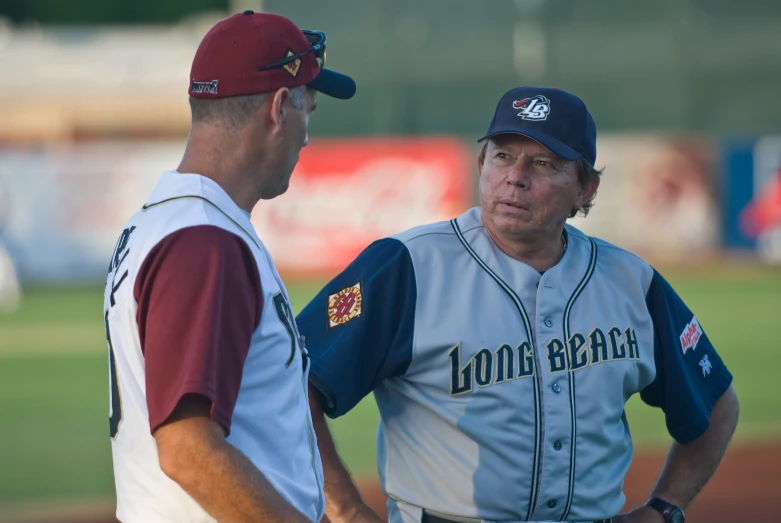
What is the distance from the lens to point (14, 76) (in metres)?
29.1

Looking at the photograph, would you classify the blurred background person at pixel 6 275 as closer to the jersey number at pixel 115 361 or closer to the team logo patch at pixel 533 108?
the team logo patch at pixel 533 108

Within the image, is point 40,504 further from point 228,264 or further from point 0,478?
point 228,264

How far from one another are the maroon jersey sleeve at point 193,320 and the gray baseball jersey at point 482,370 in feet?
2.60

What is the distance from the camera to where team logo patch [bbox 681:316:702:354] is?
3047 millimetres

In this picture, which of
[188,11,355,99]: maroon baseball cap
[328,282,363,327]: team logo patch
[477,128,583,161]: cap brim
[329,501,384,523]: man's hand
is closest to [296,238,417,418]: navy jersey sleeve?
[328,282,363,327]: team logo patch

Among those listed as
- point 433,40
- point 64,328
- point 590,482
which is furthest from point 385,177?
point 590,482

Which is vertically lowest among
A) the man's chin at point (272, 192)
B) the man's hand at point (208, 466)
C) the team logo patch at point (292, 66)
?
the man's hand at point (208, 466)

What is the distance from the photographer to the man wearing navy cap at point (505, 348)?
2.72 meters

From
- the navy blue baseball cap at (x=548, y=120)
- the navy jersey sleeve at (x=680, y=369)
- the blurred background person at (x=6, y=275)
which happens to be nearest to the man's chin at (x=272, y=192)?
the navy blue baseball cap at (x=548, y=120)

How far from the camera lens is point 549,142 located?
2.87m

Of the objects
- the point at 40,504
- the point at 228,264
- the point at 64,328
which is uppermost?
the point at 228,264

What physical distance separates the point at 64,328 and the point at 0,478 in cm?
753

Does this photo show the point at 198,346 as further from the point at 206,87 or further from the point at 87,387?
the point at 87,387

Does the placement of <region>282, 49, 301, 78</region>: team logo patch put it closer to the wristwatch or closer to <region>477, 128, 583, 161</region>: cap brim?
<region>477, 128, 583, 161</region>: cap brim
